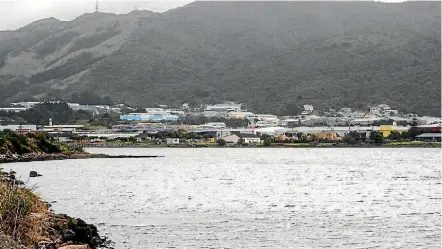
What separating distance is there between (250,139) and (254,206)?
298 feet

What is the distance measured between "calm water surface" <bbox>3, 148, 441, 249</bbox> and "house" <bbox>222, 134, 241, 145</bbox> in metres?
66.0

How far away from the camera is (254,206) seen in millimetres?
32000

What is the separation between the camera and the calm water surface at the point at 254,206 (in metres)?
23.2

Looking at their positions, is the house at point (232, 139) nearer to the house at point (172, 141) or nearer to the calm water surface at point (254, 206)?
the house at point (172, 141)

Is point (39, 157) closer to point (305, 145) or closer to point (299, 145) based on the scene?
point (305, 145)

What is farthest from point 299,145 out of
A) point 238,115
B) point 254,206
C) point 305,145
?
point 254,206

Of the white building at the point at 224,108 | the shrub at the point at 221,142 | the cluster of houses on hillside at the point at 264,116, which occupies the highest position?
the white building at the point at 224,108

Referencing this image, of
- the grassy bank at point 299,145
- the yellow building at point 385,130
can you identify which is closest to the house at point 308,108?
the yellow building at point 385,130

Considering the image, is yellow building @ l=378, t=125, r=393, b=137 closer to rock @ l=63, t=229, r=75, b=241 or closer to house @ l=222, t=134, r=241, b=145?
house @ l=222, t=134, r=241, b=145

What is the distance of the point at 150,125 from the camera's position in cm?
14050

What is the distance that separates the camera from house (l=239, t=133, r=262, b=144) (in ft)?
398


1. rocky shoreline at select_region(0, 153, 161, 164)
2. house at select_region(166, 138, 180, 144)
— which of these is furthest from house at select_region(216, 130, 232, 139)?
rocky shoreline at select_region(0, 153, 161, 164)

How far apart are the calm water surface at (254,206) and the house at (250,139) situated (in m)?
64.5

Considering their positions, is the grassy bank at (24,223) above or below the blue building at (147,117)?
below
